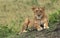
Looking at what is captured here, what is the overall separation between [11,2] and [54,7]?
9.85 ft

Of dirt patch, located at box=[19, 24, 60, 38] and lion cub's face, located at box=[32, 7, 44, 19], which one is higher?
lion cub's face, located at box=[32, 7, 44, 19]

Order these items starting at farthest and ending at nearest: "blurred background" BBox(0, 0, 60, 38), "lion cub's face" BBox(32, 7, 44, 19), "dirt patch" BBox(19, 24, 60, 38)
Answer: "blurred background" BBox(0, 0, 60, 38)
"lion cub's face" BBox(32, 7, 44, 19)
"dirt patch" BBox(19, 24, 60, 38)

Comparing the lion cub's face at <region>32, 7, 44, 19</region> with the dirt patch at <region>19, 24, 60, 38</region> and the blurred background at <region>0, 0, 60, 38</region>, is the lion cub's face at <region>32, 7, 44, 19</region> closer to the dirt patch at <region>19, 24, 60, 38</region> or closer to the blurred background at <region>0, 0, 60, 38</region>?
the dirt patch at <region>19, 24, 60, 38</region>

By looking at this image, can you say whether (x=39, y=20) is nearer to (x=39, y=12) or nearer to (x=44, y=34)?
(x=39, y=12)

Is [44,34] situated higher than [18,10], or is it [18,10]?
[44,34]

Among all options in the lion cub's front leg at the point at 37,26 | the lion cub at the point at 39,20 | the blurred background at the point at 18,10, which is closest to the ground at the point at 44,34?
the lion cub's front leg at the point at 37,26

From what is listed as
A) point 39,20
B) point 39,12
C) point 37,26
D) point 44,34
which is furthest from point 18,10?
point 44,34

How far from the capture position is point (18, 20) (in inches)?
589

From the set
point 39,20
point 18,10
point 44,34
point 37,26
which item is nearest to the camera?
point 44,34

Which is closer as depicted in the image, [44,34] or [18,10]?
[44,34]

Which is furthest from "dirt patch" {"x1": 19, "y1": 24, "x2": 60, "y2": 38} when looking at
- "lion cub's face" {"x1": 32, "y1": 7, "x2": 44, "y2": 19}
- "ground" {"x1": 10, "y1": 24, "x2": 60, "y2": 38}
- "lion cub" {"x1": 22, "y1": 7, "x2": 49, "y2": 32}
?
"lion cub's face" {"x1": 32, "y1": 7, "x2": 44, "y2": 19}

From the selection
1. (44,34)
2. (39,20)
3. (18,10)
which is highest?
(39,20)

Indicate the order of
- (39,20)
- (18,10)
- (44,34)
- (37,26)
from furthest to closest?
(18,10)
(39,20)
(37,26)
(44,34)

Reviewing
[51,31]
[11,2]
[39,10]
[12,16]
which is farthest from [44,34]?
[11,2]
